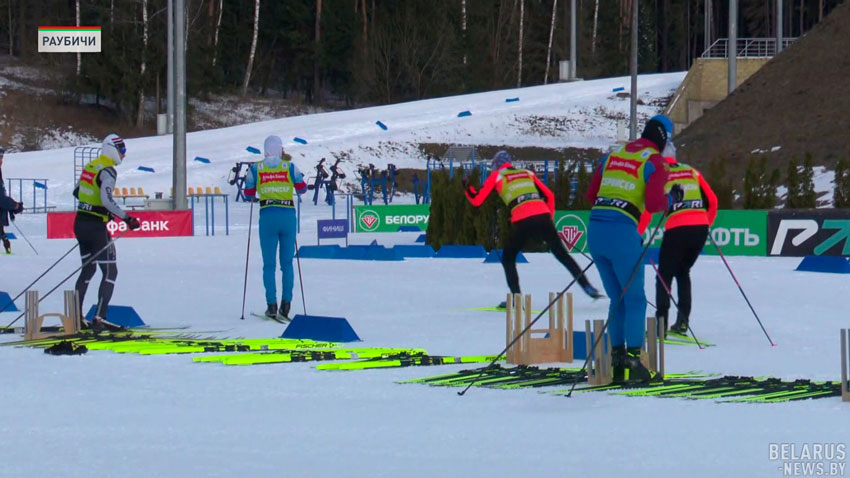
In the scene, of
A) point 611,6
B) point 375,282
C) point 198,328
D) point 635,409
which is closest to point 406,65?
point 611,6

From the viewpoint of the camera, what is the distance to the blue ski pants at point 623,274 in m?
8.24

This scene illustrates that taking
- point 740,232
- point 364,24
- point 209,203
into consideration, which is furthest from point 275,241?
point 364,24

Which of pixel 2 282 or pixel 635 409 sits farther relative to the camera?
pixel 2 282

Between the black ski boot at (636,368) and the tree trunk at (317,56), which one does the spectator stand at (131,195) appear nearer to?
the black ski boot at (636,368)

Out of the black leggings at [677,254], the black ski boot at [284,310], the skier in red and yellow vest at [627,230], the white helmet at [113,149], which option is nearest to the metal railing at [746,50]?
the black ski boot at [284,310]

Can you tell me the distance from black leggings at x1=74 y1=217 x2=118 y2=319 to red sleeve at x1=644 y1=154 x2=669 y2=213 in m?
5.17

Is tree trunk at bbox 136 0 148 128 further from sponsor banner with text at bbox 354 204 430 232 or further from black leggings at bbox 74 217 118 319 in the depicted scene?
black leggings at bbox 74 217 118 319

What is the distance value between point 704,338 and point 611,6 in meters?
74.8

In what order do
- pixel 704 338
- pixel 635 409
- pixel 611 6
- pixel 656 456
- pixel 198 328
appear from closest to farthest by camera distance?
pixel 656 456 < pixel 635 409 < pixel 704 338 < pixel 198 328 < pixel 611 6

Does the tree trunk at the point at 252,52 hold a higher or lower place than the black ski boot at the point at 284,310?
higher

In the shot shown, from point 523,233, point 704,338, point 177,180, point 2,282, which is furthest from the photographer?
point 177,180

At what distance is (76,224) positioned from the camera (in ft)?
38.5

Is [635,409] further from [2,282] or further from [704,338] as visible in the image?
[2,282]

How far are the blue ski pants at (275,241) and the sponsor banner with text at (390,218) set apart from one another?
1787 cm
